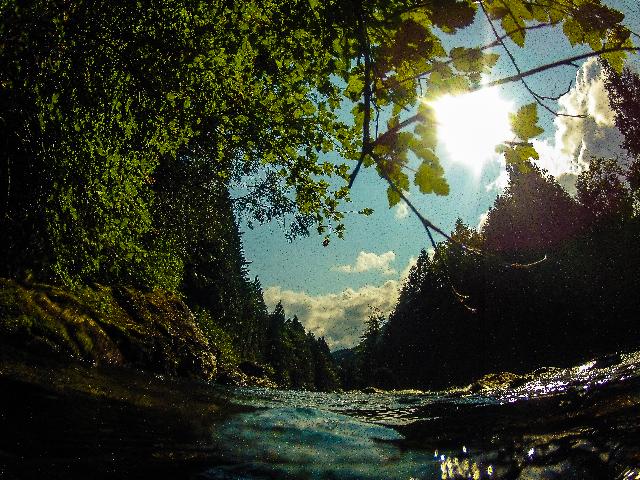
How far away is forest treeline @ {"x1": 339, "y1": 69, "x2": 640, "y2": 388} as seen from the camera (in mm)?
35781

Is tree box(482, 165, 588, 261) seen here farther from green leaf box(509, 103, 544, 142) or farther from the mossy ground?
green leaf box(509, 103, 544, 142)

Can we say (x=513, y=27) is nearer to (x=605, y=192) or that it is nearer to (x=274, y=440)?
(x=274, y=440)

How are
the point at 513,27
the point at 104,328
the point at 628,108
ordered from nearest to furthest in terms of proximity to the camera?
Result: the point at 513,27, the point at 104,328, the point at 628,108

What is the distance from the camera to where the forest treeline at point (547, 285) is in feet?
117

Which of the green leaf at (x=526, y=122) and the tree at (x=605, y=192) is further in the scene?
the tree at (x=605, y=192)

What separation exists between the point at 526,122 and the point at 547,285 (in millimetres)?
43799

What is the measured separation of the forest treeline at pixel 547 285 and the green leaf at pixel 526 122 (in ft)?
101

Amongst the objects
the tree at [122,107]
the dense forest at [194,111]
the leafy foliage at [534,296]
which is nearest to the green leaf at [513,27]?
the dense forest at [194,111]

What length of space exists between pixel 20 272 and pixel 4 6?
5.13 metres

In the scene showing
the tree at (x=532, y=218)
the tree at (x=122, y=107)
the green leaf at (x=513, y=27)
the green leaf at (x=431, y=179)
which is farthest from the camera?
the tree at (x=532, y=218)

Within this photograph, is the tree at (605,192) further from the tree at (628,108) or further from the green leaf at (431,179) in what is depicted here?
the green leaf at (431,179)

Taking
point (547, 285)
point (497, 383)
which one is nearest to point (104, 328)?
point (497, 383)

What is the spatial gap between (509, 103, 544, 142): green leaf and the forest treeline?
101ft

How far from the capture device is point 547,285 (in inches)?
1547
